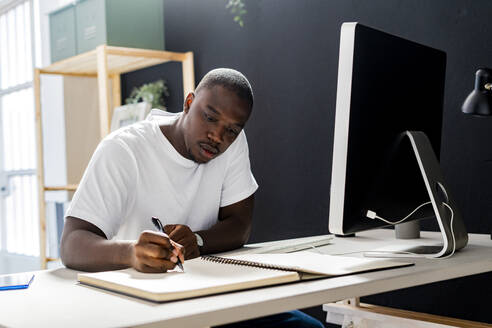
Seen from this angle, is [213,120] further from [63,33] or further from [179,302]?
[63,33]

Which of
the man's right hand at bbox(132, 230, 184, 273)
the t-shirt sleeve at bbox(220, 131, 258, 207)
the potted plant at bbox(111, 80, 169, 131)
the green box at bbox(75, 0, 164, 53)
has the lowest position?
the man's right hand at bbox(132, 230, 184, 273)

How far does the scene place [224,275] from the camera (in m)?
1.06

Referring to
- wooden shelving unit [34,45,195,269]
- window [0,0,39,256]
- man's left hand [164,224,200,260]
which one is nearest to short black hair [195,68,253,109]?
man's left hand [164,224,200,260]

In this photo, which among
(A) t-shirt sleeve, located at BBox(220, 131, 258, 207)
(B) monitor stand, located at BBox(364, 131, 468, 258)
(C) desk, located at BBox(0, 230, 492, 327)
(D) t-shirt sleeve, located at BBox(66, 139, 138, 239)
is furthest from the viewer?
(A) t-shirt sleeve, located at BBox(220, 131, 258, 207)

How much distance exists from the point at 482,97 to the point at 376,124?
60 centimetres

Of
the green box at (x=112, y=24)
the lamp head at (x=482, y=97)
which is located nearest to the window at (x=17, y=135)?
the green box at (x=112, y=24)

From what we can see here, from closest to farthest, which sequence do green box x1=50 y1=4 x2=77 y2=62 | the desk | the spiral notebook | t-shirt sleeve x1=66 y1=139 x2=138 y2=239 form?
the desk
the spiral notebook
t-shirt sleeve x1=66 y1=139 x2=138 y2=239
green box x1=50 y1=4 x2=77 y2=62

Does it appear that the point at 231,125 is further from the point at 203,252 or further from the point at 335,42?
the point at 335,42

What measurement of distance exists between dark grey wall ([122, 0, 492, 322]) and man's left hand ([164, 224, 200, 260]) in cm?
116

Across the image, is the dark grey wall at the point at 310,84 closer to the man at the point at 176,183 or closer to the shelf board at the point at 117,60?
the shelf board at the point at 117,60

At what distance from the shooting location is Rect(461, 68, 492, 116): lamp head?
1.71 meters

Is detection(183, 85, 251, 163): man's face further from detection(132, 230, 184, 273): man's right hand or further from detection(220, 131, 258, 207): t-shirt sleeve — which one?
Answer: detection(132, 230, 184, 273): man's right hand

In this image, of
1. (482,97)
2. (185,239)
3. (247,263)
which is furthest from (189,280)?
(482,97)

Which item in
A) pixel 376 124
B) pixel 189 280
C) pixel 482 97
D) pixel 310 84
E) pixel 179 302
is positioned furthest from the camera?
pixel 310 84
